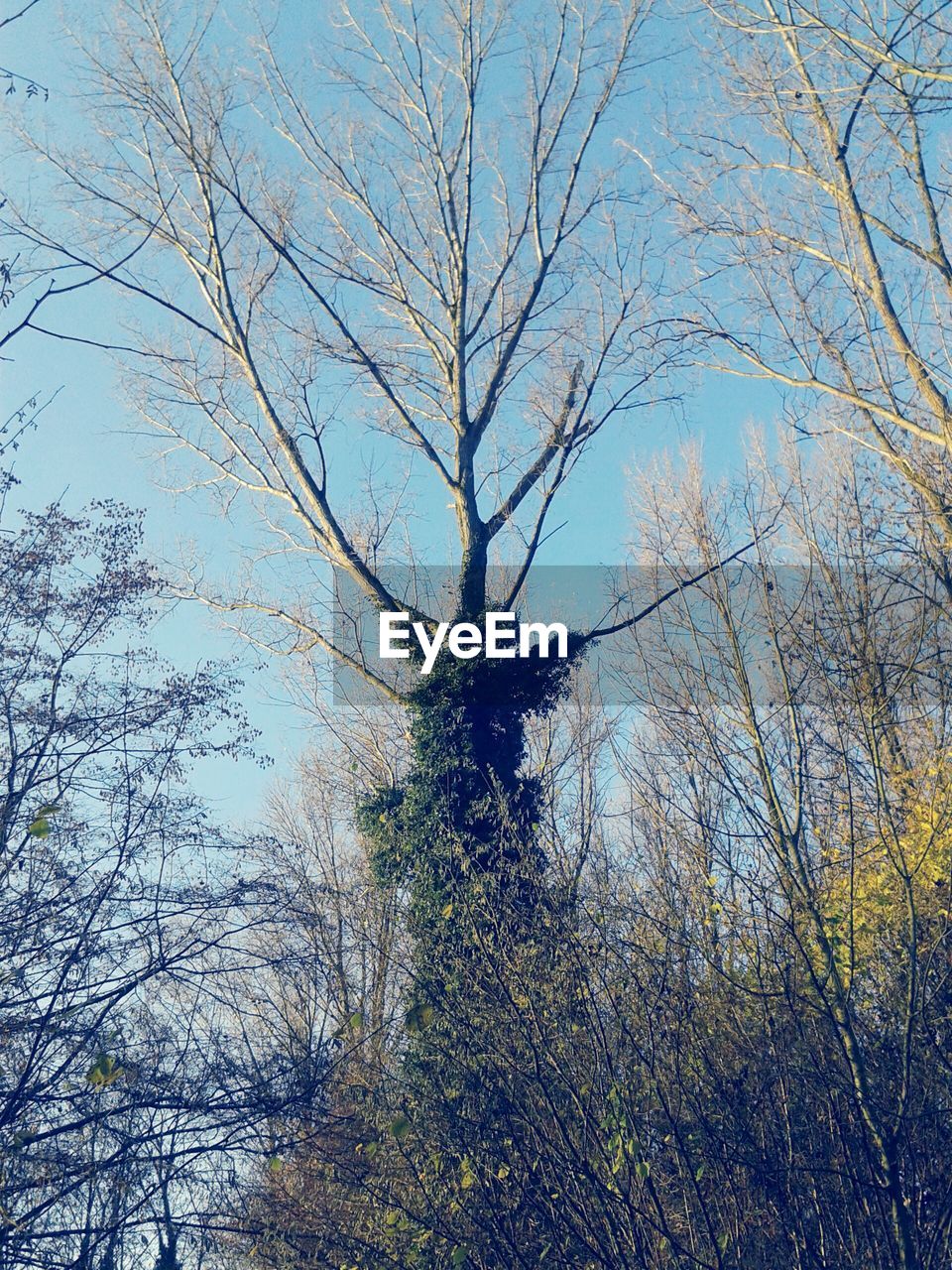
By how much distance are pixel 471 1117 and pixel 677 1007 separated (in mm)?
1700

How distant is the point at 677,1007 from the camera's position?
5203 mm

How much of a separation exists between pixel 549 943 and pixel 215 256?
11651 millimetres

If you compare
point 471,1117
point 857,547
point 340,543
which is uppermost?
point 340,543

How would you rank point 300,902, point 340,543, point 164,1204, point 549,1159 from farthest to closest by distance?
point 340,543 < point 300,902 < point 164,1204 < point 549,1159

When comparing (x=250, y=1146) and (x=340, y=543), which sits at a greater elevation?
(x=340, y=543)

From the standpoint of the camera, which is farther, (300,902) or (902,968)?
(300,902)

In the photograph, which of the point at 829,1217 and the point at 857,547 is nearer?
the point at 829,1217

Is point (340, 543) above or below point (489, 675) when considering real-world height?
above

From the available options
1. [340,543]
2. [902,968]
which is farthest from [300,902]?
[340,543]

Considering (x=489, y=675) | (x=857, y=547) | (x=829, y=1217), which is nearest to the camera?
(x=829, y=1217)

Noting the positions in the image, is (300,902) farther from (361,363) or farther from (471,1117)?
(361,363)

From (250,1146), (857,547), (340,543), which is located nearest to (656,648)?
(857,547)

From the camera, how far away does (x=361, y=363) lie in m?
14.8

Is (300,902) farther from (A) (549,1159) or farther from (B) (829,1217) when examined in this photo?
(B) (829,1217)
